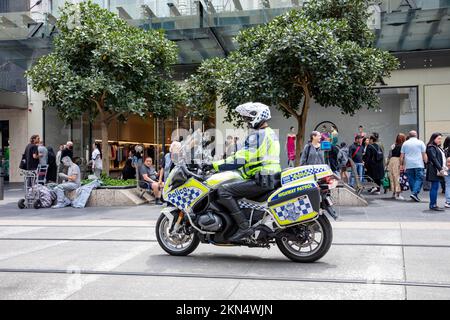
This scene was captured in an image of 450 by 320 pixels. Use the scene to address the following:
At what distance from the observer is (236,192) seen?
20.1 feet

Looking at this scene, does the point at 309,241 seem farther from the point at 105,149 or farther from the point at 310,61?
the point at 105,149

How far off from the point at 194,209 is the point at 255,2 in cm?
1559

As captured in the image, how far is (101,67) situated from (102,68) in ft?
0.28

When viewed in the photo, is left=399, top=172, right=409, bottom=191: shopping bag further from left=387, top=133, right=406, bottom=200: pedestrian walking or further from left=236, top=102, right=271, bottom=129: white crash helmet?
left=236, top=102, right=271, bottom=129: white crash helmet

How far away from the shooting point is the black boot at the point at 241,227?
20.0 feet

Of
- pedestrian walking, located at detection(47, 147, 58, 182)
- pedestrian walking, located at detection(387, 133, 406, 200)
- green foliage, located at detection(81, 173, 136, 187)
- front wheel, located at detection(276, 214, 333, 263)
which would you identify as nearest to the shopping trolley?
green foliage, located at detection(81, 173, 136, 187)

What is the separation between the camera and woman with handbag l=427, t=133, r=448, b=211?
11.1 meters

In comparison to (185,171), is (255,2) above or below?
above

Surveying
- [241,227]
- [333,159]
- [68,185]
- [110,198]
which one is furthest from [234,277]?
[333,159]

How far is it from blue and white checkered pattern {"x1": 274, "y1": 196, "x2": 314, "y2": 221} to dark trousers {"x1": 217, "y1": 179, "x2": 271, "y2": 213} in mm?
319

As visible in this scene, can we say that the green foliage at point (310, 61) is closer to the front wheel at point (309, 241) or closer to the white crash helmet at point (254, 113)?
the white crash helmet at point (254, 113)
